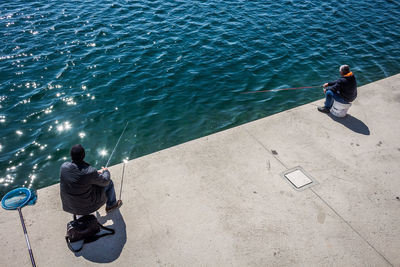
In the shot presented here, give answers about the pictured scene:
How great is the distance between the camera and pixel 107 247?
4.15 metres

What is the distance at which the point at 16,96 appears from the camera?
833cm

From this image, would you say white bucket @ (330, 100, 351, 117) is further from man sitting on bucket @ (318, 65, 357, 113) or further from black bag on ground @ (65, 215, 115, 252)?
black bag on ground @ (65, 215, 115, 252)

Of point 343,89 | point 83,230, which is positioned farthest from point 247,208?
point 343,89

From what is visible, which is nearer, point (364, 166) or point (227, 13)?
point (364, 166)

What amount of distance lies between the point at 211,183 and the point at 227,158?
0.78 meters

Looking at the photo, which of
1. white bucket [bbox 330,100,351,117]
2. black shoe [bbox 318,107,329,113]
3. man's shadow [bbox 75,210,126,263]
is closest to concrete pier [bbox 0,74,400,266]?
man's shadow [bbox 75,210,126,263]

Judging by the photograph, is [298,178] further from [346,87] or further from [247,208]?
[346,87]

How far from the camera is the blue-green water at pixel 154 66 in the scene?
7285 mm

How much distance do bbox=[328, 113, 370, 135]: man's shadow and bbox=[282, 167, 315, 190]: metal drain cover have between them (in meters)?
2.19

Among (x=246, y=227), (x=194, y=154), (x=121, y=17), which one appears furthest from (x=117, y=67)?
(x=246, y=227)

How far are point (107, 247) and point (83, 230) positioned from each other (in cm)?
46

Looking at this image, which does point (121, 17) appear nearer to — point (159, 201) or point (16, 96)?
point (16, 96)

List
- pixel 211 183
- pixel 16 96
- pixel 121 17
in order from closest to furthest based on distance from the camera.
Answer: pixel 211 183, pixel 16 96, pixel 121 17

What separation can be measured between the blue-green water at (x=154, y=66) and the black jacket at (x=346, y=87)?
6.76 feet
